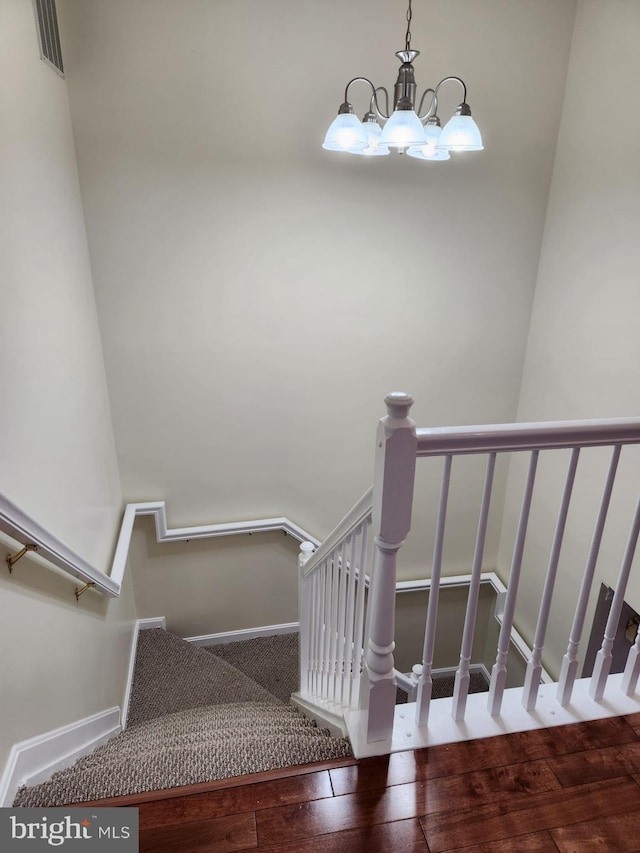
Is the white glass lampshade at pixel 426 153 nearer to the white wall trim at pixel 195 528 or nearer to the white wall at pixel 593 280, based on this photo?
the white wall at pixel 593 280

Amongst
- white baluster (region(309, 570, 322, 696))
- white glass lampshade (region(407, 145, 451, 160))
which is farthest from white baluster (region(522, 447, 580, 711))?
white glass lampshade (region(407, 145, 451, 160))

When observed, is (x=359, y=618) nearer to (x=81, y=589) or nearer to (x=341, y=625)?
(x=341, y=625)

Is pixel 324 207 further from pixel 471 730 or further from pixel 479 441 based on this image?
pixel 471 730

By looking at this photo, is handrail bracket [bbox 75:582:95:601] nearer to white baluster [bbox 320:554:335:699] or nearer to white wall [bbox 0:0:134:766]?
white wall [bbox 0:0:134:766]

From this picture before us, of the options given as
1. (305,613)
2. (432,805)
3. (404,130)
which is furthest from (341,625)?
(404,130)

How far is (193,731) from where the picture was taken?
2.17 metres

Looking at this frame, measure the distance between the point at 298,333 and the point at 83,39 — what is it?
170 centimetres

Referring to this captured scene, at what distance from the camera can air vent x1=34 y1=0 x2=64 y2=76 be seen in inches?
85.7

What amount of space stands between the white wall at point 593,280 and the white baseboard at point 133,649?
2.55 m

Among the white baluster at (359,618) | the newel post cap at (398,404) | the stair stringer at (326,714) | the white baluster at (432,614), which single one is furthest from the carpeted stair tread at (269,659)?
the newel post cap at (398,404)

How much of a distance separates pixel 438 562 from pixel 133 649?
2.78 meters

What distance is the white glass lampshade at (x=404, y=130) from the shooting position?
1.98 m

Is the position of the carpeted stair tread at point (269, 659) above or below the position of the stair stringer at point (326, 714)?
below

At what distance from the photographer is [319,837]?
51.3 inches
